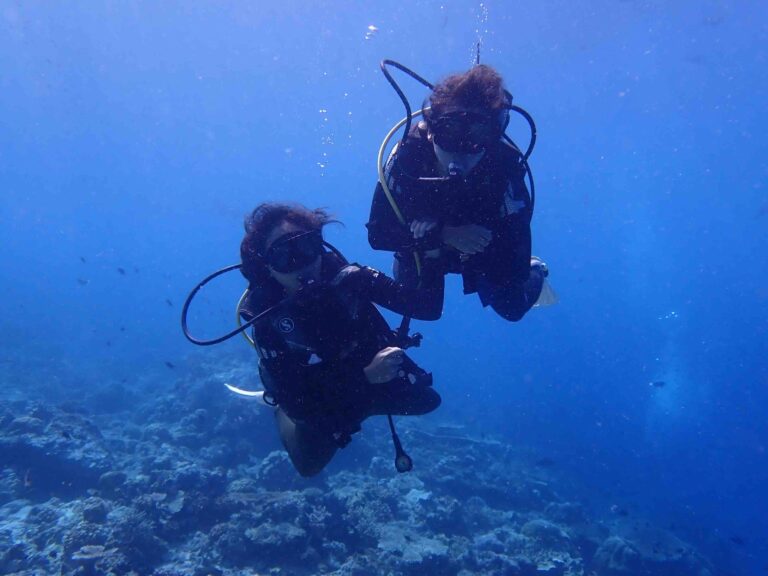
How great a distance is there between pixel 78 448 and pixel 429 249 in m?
14.8

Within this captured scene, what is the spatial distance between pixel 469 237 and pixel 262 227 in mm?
1758

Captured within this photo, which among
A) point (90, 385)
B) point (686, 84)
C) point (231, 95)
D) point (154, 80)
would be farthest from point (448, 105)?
point (154, 80)

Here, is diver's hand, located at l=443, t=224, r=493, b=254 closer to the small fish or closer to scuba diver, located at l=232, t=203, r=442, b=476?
scuba diver, located at l=232, t=203, r=442, b=476

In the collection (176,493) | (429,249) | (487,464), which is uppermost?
(487,464)

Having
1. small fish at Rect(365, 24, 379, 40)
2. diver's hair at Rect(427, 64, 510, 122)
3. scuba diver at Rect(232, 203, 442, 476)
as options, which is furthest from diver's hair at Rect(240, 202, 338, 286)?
small fish at Rect(365, 24, 379, 40)

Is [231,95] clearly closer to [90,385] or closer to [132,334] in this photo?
[132,334]

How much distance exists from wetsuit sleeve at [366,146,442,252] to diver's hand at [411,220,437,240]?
92mm

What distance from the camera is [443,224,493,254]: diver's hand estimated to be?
3.69 m

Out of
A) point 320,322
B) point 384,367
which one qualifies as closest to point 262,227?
point 320,322

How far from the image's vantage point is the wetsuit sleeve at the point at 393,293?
12.8 feet

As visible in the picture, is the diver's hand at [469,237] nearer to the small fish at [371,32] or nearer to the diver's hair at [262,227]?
the diver's hair at [262,227]

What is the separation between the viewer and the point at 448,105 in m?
3.80

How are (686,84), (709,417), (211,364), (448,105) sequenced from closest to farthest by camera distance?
(448,105) → (211,364) → (686,84) → (709,417)

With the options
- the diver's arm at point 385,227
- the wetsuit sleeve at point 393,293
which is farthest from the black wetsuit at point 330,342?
the diver's arm at point 385,227
